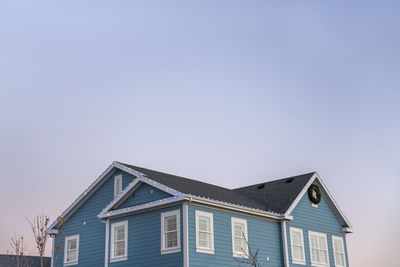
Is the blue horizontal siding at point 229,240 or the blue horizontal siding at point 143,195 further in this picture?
the blue horizontal siding at point 143,195

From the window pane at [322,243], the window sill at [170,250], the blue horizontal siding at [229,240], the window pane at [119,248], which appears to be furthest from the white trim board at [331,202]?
the window pane at [119,248]

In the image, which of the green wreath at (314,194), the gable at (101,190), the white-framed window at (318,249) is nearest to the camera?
the gable at (101,190)

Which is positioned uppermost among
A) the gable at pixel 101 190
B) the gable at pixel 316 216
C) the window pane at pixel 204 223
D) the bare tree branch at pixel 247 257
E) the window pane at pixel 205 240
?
the gable at pixel 101 190

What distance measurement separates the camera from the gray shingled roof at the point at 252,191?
26969 mm

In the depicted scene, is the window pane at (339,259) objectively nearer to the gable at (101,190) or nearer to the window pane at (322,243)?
the window pane at (322,243)

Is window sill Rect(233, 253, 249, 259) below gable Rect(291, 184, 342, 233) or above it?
below

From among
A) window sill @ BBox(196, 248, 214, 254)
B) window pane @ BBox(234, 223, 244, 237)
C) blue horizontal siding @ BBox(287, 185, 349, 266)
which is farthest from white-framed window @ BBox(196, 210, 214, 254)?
blue horizontal siding @ BBox(287, 185, 349, 266)

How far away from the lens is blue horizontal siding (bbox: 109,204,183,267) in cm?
2430

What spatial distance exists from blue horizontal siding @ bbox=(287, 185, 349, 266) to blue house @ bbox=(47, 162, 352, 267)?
55mm

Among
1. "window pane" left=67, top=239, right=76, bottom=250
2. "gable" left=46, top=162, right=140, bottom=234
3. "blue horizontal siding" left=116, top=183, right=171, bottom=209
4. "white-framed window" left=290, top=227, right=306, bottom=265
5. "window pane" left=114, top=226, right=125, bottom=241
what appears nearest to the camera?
"blue horizontal siding" left=116, top=183, right=171, bottom=209

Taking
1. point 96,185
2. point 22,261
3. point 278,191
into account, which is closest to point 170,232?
point 96,185

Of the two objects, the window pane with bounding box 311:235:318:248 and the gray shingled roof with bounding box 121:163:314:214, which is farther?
the window pane with bounding box 311:235:318:248

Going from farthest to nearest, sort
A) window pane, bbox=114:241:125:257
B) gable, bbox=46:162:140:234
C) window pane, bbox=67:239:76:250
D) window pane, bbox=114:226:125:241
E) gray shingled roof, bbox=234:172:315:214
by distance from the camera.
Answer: gray shingled roof, bbox=234:172:315:214 < window pane, bbox=67:239:76:250 < gable, bbox=46:162:140:234 < window pane, bbox=114:226:125:241 < window pane, bbox=114:241:125:257

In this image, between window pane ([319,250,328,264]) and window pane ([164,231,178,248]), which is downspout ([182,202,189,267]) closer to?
window pane ([164,231,178,248])
